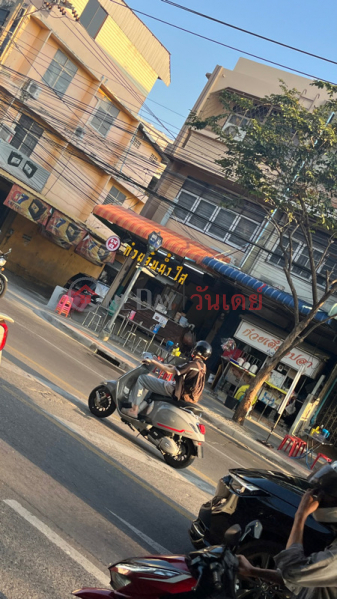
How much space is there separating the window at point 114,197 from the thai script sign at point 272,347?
581 inches

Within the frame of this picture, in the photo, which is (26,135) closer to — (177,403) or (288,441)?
(288,441)

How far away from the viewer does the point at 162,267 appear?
22438 millimetres

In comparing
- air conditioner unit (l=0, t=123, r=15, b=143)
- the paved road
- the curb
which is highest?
air conditioner unit (l=0, t=123, r=15, b=143)

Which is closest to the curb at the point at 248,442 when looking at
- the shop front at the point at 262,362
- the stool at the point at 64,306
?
the shop front at the point at 262,362

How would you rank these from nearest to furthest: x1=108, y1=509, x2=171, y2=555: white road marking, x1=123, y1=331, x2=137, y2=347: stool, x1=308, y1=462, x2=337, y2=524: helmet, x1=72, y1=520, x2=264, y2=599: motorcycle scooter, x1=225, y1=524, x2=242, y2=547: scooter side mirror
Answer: x1=72, y1=520, x2=264, y2=599: motorcycle scooter → x1=308, y1=462, x2=337, y2=524: helmet → x1=225, y1=524, x2=242, y2=547: scooter side mirror → x1=108, y1=509, x2=171, y2=555: white road marking → x1=123, y1=331, x2=137, y2=347: stool

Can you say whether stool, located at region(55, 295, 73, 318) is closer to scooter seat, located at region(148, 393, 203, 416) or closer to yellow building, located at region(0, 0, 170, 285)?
yellow building, located at region(0, 0, 170, 285)

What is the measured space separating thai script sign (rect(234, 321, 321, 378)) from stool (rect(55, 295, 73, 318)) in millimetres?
6068

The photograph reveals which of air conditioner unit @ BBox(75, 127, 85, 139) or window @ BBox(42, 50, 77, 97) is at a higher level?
window @ BBox(42, 50, 77, 97)

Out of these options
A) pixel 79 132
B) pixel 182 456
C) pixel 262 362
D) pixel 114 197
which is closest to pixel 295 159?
pixel 262 362

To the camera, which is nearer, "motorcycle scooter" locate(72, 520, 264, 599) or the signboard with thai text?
"motorcycle scooter" locate(72, 520, 264, 599)

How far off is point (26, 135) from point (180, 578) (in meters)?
25.5

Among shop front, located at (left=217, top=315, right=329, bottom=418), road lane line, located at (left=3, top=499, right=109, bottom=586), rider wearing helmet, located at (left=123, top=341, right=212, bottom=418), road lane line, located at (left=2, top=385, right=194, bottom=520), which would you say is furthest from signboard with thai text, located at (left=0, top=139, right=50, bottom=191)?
road lane line, located at (left=3, top=499, right=109, bottom=586)

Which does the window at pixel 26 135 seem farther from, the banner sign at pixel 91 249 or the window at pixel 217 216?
the window at pixel 217 216

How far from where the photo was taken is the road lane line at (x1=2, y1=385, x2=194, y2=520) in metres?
6.27
